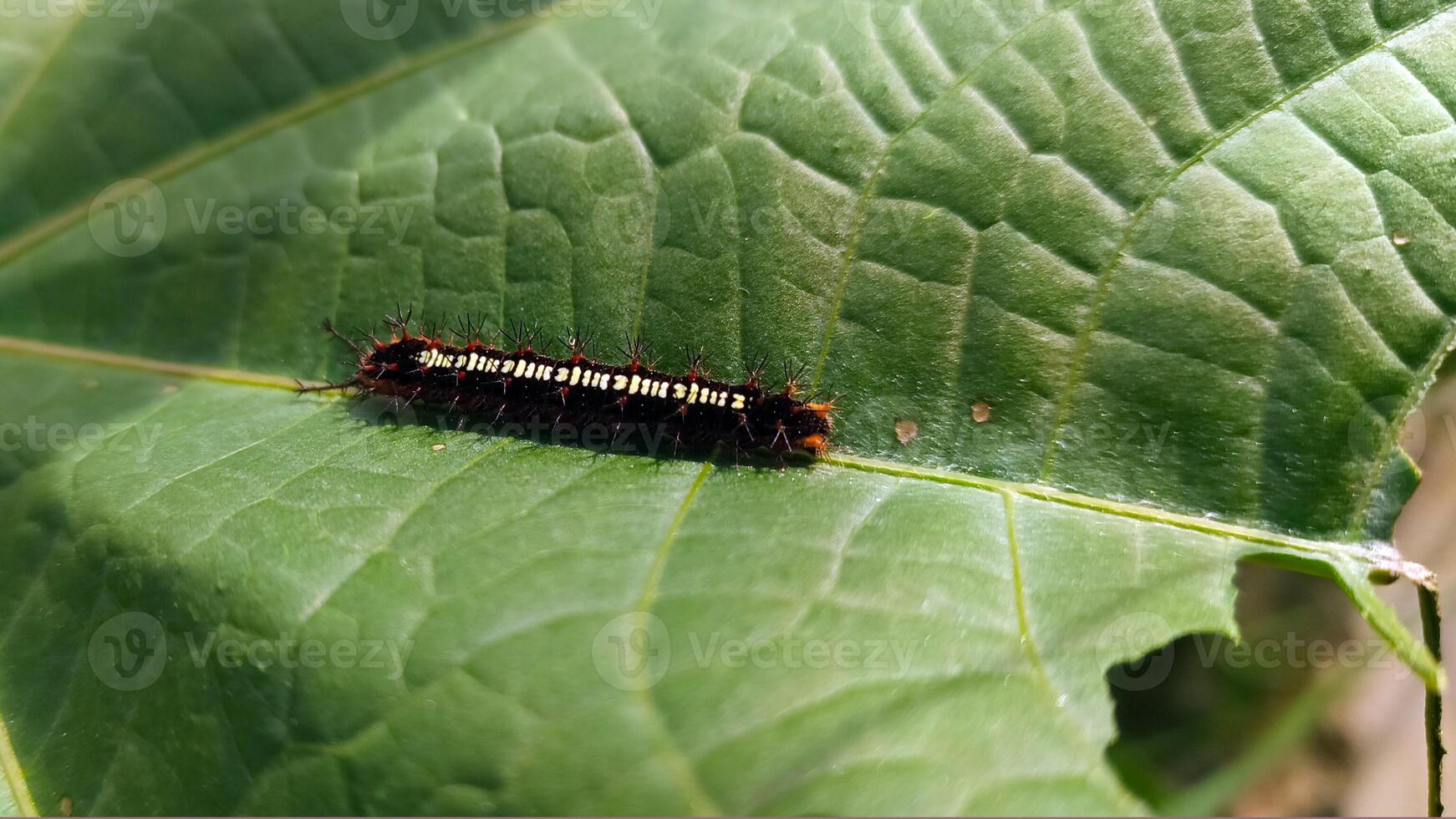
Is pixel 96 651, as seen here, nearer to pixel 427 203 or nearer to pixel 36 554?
pixel 36 554

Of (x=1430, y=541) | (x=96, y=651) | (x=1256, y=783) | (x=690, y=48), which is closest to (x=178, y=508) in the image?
(x=96, y=651)
